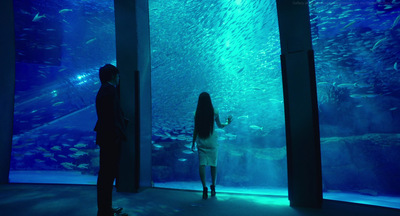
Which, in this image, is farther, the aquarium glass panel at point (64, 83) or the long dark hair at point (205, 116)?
the aquarium glass panel at point (64, 83)

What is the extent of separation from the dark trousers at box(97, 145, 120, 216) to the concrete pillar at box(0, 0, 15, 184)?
4467 millimetres

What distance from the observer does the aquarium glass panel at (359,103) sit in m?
8.69

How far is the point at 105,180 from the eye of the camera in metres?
2.10

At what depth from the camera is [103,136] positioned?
2143 millimetres

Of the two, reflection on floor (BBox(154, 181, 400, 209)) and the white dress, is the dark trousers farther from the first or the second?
reflection on floor (BBox(154, 181, 400, 209))

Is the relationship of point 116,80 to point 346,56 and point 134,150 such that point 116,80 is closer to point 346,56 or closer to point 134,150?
point 134,150

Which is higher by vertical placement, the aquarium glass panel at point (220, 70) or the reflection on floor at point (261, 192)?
the aquarium glass panel at point (220, 70)

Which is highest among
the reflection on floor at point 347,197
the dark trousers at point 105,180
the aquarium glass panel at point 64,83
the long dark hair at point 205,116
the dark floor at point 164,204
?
the aquarium glass panel at point 64,83

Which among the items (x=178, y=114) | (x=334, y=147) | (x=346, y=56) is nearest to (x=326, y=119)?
(x=334, y=147)

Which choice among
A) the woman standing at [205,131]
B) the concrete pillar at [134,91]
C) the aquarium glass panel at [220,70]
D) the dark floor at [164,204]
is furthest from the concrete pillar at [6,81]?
the aquarium glass panel at [220,70]

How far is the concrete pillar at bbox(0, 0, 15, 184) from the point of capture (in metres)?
4.64

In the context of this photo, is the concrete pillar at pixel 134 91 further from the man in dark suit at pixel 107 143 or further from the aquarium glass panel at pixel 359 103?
the aquarium glass panel at pixel 359 103

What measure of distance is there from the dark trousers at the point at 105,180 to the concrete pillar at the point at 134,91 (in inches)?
67.0

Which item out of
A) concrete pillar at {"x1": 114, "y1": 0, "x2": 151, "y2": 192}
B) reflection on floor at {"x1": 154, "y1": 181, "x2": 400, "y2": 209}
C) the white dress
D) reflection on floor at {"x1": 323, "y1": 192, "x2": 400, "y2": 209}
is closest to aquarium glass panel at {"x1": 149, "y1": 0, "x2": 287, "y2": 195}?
reflection on floor at {"x1": 154, "y1": 181, "x2": 400, "y2": 209}
